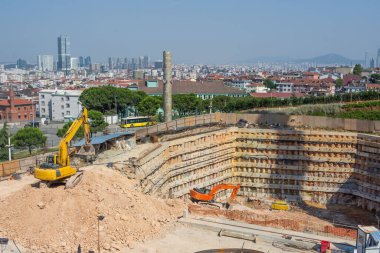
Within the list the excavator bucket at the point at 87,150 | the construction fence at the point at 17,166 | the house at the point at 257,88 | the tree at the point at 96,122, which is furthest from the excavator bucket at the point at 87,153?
the house at the point at 257,88

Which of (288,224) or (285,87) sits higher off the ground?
(285,87)

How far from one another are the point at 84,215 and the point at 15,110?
72467 millimetres

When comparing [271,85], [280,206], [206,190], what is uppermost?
[271,85]

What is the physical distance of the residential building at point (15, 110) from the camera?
8675cm

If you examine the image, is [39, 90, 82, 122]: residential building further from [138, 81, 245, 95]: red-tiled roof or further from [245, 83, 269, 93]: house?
[245, 83, 269, 93]: house

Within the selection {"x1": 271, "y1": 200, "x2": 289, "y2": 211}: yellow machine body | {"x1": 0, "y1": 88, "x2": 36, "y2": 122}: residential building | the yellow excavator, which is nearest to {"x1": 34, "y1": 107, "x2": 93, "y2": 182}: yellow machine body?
the yellow excavator

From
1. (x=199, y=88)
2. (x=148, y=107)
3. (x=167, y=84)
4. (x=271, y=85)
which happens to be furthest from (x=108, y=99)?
(x=271, y=85)

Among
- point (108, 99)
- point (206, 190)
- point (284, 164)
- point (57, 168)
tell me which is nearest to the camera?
point (57, 168)

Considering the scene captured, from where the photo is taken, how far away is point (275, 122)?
139ft

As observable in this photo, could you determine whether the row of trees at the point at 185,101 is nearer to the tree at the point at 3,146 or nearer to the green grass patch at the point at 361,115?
the green grass patch at the point at 361,115

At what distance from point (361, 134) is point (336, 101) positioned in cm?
2007

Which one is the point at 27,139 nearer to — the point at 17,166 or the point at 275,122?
the point at 17,166

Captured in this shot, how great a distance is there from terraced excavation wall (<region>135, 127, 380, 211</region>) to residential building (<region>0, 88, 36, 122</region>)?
57624 mm

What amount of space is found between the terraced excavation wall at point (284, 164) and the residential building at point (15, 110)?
5762 cm
